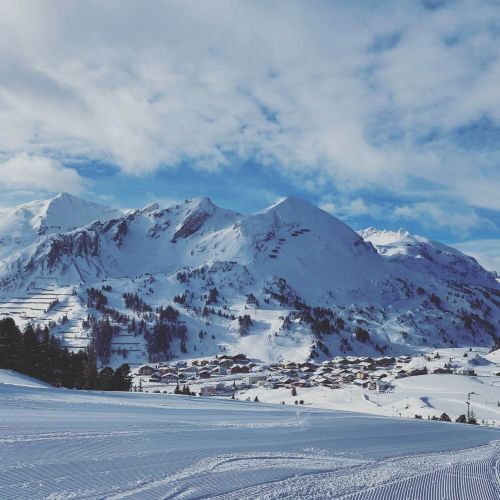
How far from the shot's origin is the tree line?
49.4m

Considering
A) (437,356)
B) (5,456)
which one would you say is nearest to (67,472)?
(5,456)

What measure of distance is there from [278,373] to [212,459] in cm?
12753

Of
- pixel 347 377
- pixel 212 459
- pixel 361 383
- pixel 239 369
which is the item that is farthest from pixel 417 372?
pixel 212 459

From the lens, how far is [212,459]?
11.3m

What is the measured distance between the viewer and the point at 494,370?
13138 cm

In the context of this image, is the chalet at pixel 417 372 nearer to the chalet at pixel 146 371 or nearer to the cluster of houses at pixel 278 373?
the cluster of houses at pixel 278 373

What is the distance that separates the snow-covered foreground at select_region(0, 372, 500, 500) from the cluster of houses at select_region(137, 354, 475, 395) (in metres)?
82.5

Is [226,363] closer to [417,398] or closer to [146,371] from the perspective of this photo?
[146,371]

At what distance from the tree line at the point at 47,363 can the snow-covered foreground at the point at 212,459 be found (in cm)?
3354

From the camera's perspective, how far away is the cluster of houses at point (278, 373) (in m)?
111

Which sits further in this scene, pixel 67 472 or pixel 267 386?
pixel 267 386

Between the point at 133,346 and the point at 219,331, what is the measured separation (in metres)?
37.5

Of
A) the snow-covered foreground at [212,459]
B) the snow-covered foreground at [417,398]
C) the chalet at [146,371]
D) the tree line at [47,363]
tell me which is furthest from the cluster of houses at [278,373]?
the snow-covered foreground at [212,459]

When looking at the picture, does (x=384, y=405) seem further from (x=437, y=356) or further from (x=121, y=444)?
(x=437, y=356)
